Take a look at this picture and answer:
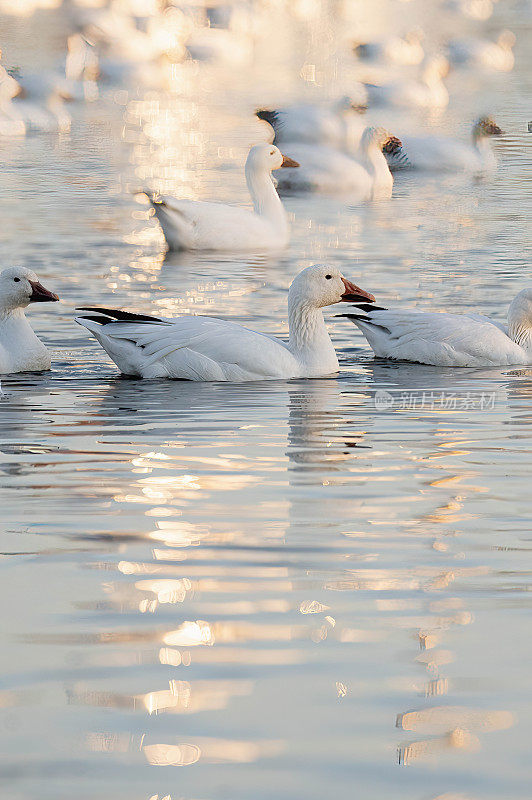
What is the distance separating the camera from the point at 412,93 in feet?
110

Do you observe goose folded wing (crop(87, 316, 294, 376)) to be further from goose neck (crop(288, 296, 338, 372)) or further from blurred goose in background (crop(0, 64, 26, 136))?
blurred goose in background (crop(0, 64, 26, 136))

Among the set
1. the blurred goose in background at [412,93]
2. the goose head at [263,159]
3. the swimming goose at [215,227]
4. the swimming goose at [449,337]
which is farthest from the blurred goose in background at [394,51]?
the swimming goose at [449,337]

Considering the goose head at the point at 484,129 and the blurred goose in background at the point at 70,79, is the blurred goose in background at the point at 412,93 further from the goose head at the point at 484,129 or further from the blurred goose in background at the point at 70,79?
the goose head at the point at 484,129

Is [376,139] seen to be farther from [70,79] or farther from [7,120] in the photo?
[70,79]

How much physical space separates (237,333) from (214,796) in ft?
21.4

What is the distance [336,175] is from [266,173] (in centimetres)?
480

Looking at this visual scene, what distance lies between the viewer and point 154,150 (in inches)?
1016

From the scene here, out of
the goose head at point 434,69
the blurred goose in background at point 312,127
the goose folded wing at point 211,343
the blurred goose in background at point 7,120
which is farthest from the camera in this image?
the goose head at point 434,69

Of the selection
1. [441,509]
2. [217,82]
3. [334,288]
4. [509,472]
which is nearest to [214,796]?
[441,509]

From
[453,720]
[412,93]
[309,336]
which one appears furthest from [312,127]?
[453,720]

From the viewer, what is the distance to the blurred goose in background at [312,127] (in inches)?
1009

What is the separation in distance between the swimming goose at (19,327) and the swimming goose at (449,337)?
7.57 ft

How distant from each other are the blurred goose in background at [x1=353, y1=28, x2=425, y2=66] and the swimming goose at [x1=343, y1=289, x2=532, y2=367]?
1229 inches

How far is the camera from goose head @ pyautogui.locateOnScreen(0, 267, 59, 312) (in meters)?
10.6
